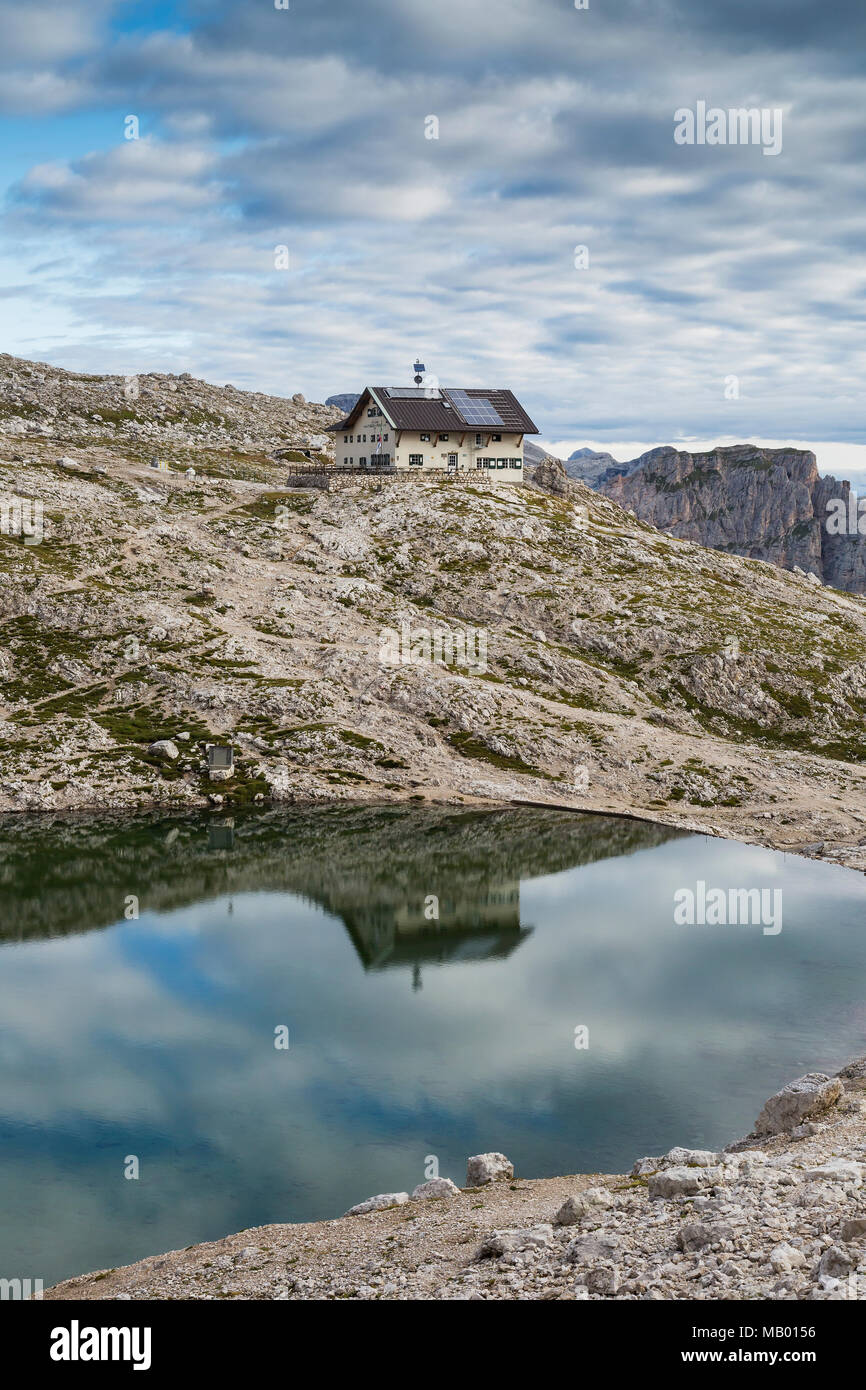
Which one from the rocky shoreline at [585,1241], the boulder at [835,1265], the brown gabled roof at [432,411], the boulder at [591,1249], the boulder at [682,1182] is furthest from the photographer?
the brown gabled roof at [432,411]

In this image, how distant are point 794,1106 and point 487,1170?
12.4 m

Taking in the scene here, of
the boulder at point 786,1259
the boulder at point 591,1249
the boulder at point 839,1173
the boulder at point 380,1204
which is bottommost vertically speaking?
the boulder at point 380,1204

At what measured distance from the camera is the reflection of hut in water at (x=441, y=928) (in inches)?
2682

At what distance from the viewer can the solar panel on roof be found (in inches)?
6786

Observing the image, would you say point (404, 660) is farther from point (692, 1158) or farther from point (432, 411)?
point (692, 1158)

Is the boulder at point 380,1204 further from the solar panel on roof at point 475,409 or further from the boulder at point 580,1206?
the solar panel on roof at point 475,409

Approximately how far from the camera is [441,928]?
74.0m

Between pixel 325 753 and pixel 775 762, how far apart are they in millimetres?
46918

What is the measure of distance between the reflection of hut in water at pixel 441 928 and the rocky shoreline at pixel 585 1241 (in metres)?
28.5

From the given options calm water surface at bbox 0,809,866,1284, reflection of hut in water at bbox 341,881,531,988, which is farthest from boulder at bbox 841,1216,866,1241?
reflection of hut in water at bbox 341,881,531,988

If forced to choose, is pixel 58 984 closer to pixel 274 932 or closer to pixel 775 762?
pixel 274 932

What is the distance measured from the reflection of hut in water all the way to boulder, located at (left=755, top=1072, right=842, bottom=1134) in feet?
89.9

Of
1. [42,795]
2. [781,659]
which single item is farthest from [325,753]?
[781,659]

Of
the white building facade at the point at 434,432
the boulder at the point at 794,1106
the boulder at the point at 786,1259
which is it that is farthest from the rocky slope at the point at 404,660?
the boulder at the point at 786,1259
